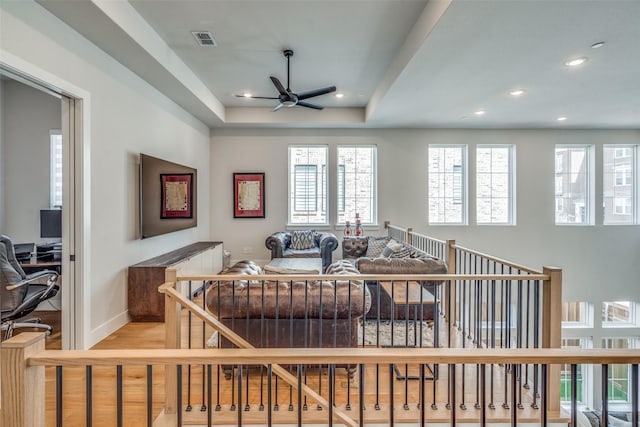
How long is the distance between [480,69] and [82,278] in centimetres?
475

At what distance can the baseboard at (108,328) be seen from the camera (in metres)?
3.14

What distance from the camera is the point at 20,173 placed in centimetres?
410

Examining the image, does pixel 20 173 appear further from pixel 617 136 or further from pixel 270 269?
pixel 617 136

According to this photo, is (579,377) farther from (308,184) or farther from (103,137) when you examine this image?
(103,137)

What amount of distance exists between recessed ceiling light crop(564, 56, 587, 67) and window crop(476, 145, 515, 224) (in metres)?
3.30

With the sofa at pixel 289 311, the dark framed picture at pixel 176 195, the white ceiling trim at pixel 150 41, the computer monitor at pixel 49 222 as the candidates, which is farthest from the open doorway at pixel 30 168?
the sofa at pixel 289 311

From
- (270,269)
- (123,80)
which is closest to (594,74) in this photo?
(270,269)

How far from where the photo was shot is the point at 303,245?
6.36 metres

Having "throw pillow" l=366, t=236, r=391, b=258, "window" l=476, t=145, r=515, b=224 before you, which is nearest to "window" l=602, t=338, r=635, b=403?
"window" l=476, t=145, r=515, b=224

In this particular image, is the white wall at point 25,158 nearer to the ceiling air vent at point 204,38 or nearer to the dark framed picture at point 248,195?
the ceiling air vent at point 204,38

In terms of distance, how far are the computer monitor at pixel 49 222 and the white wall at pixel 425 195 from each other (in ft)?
10.3

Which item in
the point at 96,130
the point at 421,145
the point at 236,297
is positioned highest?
the point at 421,145

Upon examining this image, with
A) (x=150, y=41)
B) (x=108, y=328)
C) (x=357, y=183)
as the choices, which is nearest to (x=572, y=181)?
(x=357, y=183)

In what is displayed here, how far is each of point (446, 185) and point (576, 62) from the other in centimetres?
353
